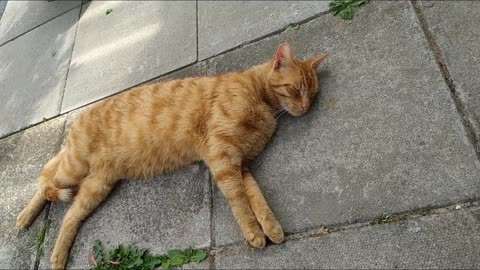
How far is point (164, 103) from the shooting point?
2.92m

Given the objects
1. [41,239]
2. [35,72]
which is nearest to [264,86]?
[41,239]

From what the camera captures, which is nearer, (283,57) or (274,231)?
(274,231)

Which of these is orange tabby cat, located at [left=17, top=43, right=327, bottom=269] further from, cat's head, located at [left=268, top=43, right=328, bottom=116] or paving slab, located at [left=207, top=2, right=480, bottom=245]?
paving slab, located at [left=207, top=2, right=480, bottom=245]

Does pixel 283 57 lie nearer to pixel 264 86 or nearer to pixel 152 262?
pixel 264 86

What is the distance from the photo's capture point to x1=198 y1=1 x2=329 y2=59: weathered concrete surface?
3.54 meters

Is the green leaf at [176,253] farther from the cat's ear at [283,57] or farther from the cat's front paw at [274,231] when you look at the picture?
the cat's ear at [283,57]

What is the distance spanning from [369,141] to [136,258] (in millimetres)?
1707

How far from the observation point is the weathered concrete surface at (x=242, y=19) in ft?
11.6

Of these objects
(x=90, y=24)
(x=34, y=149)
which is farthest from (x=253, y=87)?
(x=90, y=24)

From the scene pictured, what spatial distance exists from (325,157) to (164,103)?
3.93ft

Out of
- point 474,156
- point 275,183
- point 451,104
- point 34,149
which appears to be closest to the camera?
point 474,156

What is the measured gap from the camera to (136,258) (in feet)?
8.77

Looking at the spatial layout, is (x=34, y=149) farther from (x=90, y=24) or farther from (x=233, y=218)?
(x=233, y=218)

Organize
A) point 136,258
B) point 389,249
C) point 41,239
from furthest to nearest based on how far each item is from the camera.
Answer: point 41,239, point 136,258, point 389,249
